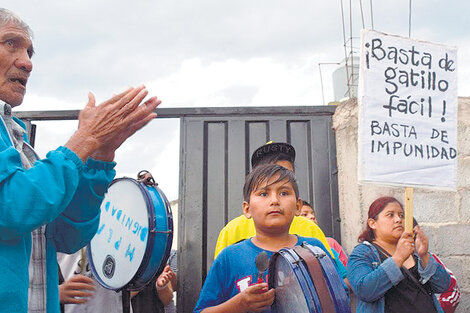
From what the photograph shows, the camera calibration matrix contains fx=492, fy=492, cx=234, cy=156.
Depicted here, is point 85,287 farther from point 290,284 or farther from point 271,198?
point 290,284

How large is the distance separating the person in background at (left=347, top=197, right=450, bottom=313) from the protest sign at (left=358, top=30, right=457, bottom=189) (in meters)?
0.36

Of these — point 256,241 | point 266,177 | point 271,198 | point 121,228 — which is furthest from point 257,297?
point 121,228

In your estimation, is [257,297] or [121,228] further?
[121,228]

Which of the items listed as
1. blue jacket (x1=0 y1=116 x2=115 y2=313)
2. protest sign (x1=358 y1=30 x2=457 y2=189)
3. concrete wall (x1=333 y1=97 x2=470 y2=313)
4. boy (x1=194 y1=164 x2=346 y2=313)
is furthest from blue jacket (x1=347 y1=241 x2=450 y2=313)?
blue jacket (x1=0 y1=116 x2=115 y2=313)

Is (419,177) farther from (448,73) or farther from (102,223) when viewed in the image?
(102,223)

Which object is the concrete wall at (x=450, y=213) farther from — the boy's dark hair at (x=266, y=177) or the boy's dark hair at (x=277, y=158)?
the boy's dark hair at (x=266, y=177)

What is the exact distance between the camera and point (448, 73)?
3.21 m

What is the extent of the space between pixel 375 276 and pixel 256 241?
32.1 inches

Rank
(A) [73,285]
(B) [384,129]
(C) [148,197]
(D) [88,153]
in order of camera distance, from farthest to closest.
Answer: (B) [384,129], (C) [148,197], (A) [73,285], (D) [88,153]

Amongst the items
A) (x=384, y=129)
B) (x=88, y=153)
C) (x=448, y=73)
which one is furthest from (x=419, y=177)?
(x=88, y=153)

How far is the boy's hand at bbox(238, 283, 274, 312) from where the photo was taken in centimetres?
185

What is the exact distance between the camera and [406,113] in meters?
3.05

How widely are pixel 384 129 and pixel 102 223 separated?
181 cm

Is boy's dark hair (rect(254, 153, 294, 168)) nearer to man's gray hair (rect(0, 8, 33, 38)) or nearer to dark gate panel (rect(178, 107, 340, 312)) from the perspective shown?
dark gate panel (rect(178, 107, 340, 312))
